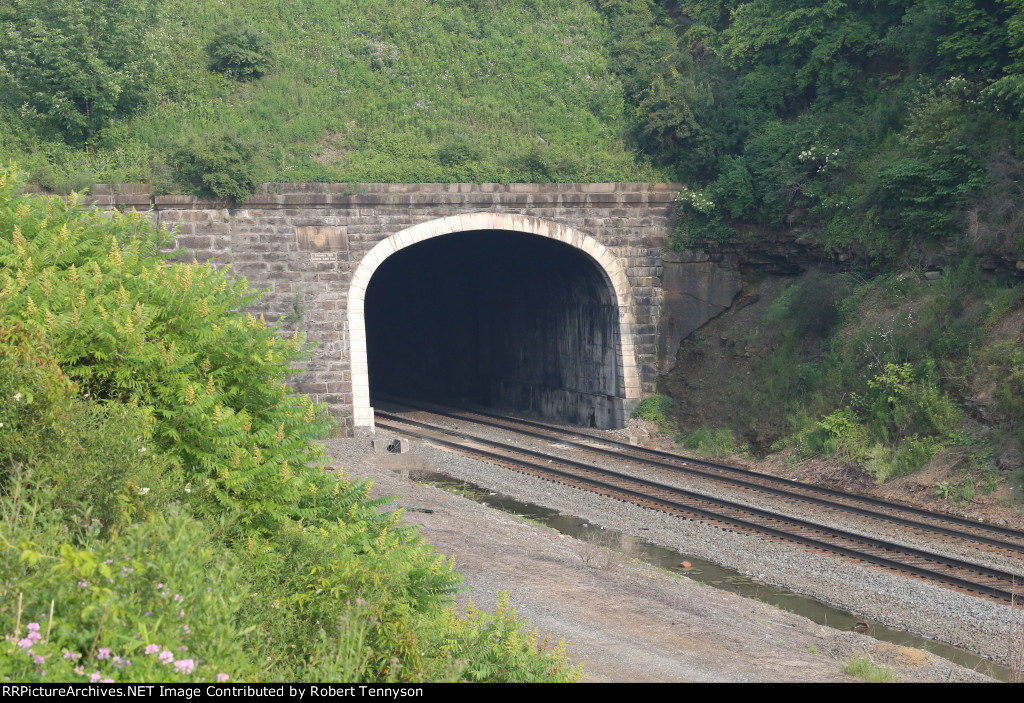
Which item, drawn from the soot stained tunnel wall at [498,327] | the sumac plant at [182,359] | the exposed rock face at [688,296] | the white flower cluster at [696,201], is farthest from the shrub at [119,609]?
the white flower cluster at [696,201]

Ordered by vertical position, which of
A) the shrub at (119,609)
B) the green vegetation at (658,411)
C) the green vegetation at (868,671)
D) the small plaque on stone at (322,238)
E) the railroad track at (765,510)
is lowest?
the railroad track at (765,510)

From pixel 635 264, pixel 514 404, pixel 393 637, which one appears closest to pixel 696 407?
pixel 635 264

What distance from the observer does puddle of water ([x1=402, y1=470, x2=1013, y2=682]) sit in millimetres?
10977

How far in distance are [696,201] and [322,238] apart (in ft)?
32.5

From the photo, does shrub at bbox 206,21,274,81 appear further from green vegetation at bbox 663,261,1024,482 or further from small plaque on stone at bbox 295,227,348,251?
green vegetation at bbox 663,261,1024,482

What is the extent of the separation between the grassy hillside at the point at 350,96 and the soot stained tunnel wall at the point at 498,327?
2993mm

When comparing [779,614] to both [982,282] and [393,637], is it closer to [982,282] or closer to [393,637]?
[393,637]

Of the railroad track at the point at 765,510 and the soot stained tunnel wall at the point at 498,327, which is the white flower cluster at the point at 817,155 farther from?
the railroad track at the point at 765,510

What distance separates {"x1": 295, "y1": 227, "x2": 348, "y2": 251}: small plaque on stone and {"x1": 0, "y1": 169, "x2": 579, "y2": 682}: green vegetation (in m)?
14.4

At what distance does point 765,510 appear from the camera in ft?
55.6

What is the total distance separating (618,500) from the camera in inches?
722

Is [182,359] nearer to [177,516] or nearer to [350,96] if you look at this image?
[177,516]

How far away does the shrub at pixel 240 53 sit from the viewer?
29.9 m

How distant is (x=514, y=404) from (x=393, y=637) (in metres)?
26.2
